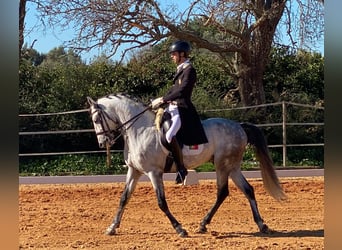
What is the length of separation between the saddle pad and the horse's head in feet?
2.32

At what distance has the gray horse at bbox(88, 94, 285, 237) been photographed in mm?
5480

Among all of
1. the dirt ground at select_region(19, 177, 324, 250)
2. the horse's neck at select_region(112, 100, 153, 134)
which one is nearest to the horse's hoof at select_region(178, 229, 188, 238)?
the dirt ground at select_region(19, 177, 324, 250)

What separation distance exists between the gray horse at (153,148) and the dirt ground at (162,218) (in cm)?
28

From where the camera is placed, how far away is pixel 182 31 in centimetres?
1316

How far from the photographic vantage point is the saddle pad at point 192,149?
18.1 ft

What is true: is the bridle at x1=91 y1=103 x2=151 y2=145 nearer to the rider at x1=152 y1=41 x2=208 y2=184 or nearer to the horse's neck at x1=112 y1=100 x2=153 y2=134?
the horse's neck at x1=112 y1=100 x2=153 y2=134

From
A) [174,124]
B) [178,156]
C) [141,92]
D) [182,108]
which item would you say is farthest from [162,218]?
[141,92]

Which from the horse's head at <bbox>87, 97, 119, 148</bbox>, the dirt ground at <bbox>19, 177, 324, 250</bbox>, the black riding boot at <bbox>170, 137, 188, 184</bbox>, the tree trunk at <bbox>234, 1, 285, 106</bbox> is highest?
the tree trunk at <bbox>234, 1, 285, 106</bbox>

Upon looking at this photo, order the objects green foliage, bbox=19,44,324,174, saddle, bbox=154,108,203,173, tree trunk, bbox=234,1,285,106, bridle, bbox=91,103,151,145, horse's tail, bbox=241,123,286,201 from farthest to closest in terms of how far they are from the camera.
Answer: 1. tree trunk, bbox=234,1,285,106
2. green foliage, bbox=19,44,324,174
3. horse's tail, bbox=241,123,286,201
4. bridle, bbox=91,103,151,145
5. saddle, bbox=154,108,203,173

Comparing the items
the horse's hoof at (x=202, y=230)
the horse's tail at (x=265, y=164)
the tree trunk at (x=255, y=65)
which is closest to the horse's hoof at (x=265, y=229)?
the horse's tail at (x=265, y=164)

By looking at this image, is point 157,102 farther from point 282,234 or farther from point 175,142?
point 282,234

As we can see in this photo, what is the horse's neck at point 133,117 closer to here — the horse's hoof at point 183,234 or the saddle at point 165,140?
the saddle at point 165,140

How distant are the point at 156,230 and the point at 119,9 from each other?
7.53 m

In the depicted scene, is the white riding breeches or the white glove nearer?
the white riding breeches
